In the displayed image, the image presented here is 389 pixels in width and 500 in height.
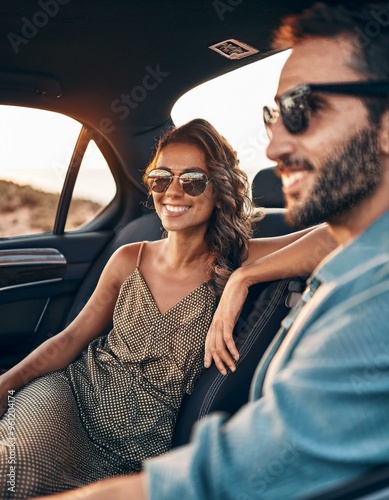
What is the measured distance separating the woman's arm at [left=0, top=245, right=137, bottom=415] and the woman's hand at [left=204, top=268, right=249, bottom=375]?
1.82 ft

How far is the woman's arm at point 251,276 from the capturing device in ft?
6.89

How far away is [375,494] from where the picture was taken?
969 mm

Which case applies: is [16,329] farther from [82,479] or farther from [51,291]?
[82,479]

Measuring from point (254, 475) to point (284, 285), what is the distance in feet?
4.32

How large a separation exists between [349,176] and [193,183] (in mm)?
1304

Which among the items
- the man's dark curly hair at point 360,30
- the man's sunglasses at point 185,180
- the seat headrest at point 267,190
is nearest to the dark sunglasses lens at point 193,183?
the man's sunglasses at point 185,180

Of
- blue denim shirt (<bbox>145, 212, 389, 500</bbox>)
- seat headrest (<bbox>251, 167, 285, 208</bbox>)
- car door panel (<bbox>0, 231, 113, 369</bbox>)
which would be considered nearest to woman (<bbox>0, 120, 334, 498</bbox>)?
seat headrest (<bbox>251, 167, 285, 208</bbox>)

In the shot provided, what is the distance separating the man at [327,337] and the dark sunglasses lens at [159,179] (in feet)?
3.95

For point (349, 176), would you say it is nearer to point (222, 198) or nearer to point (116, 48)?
point (222, 198)

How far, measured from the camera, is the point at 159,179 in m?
2.53

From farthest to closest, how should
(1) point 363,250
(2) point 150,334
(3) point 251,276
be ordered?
(2) point 150,334, (3) point 251,276, (1) point 363,250

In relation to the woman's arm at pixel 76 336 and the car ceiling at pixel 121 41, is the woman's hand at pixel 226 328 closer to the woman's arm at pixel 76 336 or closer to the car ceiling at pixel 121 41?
the woman's arm at pixel 76 336

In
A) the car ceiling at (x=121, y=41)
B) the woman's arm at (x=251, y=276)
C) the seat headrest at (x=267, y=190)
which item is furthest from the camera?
the seat headrest at (x=267, y=190)

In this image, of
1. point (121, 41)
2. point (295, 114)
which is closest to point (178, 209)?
point (121, 41)
